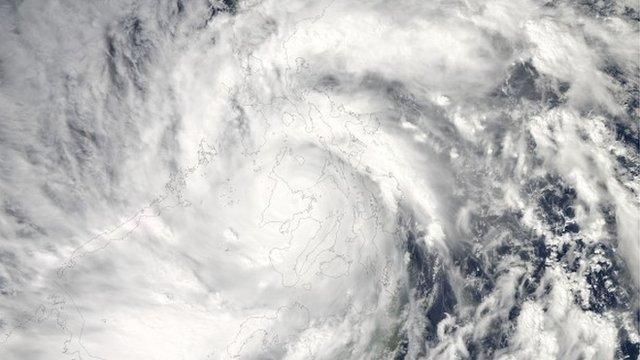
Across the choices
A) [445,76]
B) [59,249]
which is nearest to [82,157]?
[59,249]

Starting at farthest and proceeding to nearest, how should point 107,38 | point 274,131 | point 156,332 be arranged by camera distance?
point 156,332 < point 274,131 < point 107,38

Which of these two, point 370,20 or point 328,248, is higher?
point 370,20

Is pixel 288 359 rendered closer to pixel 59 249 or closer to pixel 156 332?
pixel 156 332

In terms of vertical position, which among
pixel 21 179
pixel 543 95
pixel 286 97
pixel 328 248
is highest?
pixel 543 95

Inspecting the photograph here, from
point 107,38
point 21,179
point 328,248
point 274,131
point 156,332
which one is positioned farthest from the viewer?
point 156,332

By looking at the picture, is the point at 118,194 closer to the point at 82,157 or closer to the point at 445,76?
the point at 82,157

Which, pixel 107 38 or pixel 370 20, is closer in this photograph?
pixel 107 38

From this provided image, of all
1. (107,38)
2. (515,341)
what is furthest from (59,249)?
(515,341)
